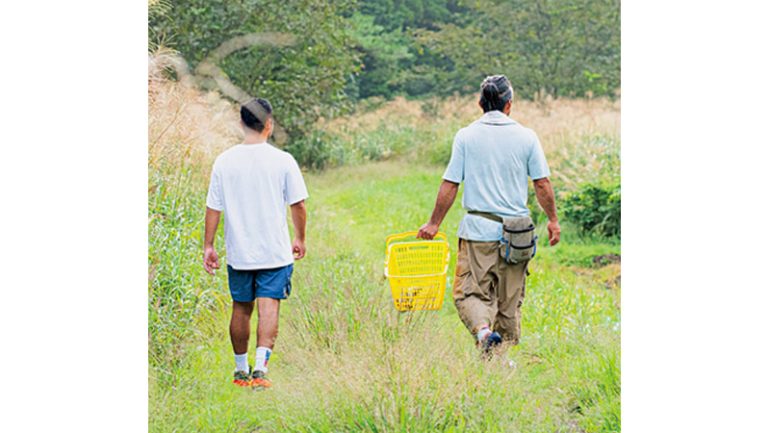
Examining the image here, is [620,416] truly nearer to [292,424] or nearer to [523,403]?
[523,403]

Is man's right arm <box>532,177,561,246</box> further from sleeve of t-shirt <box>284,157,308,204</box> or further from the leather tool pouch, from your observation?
sleeve of t-shirt <box>284,157,308,204</box>

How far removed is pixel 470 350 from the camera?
4.09m

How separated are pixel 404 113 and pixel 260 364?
15.6 ft

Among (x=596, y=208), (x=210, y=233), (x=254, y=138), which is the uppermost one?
(x=254, y=138)

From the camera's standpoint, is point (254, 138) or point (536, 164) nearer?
point (254, 138)

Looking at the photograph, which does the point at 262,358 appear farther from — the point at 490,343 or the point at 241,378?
the point at 490,343

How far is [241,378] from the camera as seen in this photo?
→ 13.6ft

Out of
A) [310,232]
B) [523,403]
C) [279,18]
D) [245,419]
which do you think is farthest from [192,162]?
[279,18]

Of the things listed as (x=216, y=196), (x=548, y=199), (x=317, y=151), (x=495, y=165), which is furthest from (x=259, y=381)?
(x=317, y=151)

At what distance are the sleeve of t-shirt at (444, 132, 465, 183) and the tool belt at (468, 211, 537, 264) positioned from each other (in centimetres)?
20

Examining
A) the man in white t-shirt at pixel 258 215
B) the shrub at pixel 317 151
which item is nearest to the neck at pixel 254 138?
the man in white t-shirt at pixel 258 215

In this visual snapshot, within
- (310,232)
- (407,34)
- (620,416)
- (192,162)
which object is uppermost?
(407,34)

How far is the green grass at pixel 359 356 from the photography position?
138 inches

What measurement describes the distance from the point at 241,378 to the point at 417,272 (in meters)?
1.11
